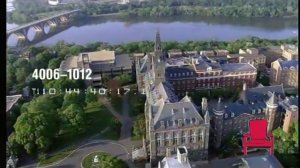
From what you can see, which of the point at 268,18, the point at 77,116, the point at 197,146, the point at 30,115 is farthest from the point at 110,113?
the point at 268,18

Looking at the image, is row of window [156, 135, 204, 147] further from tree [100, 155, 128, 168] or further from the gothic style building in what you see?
tree [100, 155, 128, 168]

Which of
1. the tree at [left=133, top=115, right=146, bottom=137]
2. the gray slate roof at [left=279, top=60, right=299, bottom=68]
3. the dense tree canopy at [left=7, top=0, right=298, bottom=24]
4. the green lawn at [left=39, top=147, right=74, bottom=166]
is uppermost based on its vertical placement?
the dense tree canopy at [left=7, top=0, right=298, bottom=24]

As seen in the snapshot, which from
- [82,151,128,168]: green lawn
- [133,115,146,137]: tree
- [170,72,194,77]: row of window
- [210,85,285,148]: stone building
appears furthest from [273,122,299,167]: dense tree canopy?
[170,72,194,77]: row of window

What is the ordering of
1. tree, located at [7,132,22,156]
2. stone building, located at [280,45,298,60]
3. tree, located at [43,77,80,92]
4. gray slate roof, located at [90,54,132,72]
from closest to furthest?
1. tree, located at [7,132,22,156]
2. tree, located at [43,77,80,92]
3. gray slate roof, located at [90,54,132,72]
4. stone building, located at [280,45,298,60]

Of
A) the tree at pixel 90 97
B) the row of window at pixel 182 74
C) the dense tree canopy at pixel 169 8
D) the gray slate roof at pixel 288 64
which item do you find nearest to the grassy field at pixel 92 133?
the tree at pixel 90 97

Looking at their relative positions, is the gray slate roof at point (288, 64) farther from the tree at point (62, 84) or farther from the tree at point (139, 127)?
the tree at point (62, 84)
